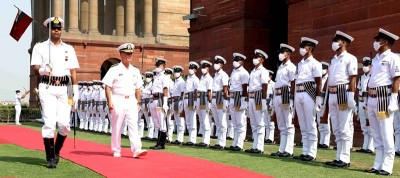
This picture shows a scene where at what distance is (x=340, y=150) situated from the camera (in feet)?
34.7

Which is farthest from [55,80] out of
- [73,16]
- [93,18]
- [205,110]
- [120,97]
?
[93,18]

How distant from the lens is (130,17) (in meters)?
53.2

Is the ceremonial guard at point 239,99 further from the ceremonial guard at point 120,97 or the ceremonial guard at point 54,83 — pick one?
the ceremonial guard at point 54,83

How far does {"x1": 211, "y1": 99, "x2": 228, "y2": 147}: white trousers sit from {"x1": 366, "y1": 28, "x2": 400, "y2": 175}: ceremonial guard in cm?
562

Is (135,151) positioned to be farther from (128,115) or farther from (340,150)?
(340,150)

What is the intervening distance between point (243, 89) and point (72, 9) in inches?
1505

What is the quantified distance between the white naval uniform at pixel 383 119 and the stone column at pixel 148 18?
145 feet

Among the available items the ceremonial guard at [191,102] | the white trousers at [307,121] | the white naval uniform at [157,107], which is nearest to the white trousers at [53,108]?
the white trousers at [307,121]

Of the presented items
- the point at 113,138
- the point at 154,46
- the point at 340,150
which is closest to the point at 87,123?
the point at 113,138

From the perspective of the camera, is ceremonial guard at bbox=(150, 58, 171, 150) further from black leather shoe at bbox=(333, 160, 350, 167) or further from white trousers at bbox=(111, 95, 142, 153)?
black leather shoe at bbox=(333, 160, 350, 167)

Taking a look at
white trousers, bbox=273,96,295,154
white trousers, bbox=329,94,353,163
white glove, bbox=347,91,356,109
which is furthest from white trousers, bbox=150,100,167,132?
white glove, bbox=347,91,356,109

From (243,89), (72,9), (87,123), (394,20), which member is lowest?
(87,123)

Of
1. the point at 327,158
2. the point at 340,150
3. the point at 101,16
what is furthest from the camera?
the point at 101,16

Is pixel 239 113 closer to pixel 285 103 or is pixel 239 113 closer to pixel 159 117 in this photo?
pixel 285 103
